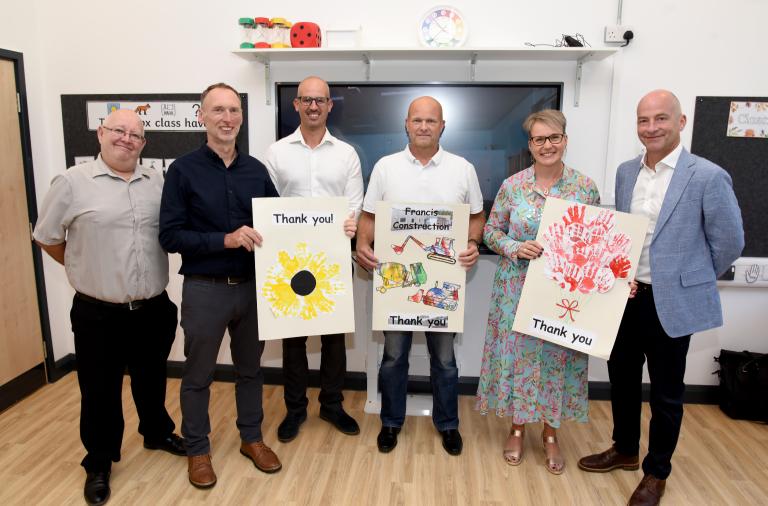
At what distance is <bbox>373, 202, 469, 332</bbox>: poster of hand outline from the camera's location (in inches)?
90.7

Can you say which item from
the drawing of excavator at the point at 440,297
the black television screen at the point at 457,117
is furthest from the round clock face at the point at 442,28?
the drawing of excavator at the point at 440,297

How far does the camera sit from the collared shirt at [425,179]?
7.84ft

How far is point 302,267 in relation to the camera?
226 cm

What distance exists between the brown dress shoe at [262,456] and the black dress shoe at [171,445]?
0.96 feet

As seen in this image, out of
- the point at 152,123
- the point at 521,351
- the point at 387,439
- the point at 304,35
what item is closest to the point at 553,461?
the point at 521,351

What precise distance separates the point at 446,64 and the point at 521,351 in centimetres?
165

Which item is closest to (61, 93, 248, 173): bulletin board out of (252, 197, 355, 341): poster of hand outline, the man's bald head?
(252, 197, 355, 341): poster of hand outline

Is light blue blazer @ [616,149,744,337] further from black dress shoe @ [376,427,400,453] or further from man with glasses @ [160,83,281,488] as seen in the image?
man with glasses @ [160,83,281,488]

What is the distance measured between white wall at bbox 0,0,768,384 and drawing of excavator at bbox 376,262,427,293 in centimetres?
90

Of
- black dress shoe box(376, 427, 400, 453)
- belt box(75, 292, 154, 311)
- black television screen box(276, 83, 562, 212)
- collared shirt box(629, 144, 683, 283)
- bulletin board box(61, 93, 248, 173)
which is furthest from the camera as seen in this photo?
bulletin board box(61, 93, 248, 173)

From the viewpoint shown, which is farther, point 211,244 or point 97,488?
point 97,488

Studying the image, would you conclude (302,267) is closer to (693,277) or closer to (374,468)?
(374,468)

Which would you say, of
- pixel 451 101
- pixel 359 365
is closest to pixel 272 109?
pixel 451 101

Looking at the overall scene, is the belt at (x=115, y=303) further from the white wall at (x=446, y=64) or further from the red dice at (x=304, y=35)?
the red dice at (x=304, y=35)
